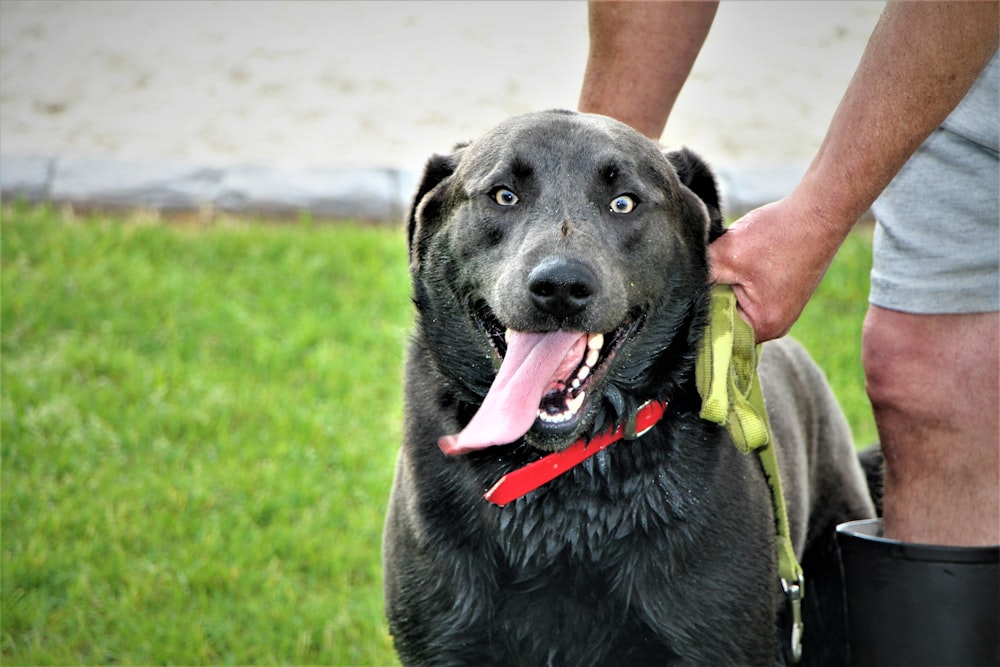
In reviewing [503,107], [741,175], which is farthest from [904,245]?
[503,107]

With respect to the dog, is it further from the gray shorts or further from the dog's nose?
the gray shorts

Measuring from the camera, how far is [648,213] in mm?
2629

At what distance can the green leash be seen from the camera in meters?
2.58

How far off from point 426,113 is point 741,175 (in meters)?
1.94

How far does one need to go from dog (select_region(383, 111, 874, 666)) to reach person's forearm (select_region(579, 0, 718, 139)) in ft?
1.47

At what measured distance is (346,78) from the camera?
7707 mm

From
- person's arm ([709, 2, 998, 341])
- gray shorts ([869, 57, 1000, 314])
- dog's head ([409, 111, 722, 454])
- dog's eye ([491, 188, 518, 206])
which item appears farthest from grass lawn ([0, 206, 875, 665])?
gray shorts ([869, 57, 1000, 314])

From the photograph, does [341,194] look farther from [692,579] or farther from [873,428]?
[692,579]

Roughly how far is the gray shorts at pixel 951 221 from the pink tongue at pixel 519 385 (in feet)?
3.04

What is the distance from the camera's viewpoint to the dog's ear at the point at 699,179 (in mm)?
2836

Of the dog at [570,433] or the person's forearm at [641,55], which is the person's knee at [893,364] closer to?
the dog at [570,433]

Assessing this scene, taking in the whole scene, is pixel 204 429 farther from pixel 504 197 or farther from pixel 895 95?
pixel 895 95

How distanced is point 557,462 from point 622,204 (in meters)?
0.57

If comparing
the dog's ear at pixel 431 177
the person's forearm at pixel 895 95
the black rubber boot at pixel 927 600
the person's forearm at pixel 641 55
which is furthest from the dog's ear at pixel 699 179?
the black rubber boot at pixel 927 600
